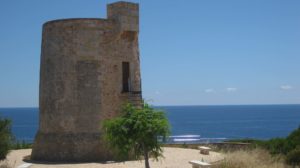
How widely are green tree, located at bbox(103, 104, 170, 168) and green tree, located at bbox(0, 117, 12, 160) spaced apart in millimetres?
4443

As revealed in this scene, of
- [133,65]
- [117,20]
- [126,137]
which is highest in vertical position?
[117,20]

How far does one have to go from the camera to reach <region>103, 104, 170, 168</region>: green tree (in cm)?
1262

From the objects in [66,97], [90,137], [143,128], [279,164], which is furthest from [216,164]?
[66,97]

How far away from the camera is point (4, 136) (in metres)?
15.1

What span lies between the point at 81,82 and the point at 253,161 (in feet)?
25.0

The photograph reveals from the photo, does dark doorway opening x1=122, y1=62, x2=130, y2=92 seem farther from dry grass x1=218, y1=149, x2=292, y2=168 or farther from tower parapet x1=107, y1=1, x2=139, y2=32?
dry grass x1=218, y1=149, x2=292, y2=168

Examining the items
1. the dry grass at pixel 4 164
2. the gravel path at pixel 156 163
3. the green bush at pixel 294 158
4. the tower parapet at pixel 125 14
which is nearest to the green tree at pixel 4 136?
the dry grass at pixel 4 164

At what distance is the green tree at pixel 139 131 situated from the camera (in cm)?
1262

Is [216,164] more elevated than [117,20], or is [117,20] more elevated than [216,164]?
[117,20]

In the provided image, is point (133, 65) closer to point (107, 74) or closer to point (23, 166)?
point (107, 74)

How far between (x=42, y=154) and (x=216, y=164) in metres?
7.67

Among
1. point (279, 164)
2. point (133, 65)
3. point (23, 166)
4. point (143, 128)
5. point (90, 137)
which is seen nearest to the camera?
point (143, 128)

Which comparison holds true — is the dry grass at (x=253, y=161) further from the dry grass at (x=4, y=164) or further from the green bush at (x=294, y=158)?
the dry grass at (x=4, y=164)

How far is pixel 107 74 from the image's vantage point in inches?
691
